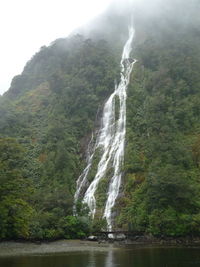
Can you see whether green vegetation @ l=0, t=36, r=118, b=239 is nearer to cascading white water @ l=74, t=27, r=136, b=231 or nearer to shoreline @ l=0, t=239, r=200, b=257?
shoreline @ l=0, t=239, r=200, b=257

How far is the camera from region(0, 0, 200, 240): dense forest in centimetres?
4456

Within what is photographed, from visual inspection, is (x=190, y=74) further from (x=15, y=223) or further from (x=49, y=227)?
(x=15, y=223)

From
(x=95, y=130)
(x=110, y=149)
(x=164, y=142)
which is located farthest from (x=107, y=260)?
(x=95, y=130)

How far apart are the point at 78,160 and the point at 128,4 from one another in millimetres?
115527

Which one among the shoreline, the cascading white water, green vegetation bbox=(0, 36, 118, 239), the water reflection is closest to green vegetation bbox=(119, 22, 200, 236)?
the cascading white water

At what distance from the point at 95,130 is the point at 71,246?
1632 inches

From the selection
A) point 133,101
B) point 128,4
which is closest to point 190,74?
point 133,101

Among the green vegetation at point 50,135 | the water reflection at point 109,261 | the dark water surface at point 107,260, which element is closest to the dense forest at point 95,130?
the green vegetation at point 50,135

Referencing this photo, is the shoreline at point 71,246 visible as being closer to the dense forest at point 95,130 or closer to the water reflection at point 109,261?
the dense forest at point 95,130

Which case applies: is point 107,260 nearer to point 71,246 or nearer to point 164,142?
point 71,246

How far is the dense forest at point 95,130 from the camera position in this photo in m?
44.6

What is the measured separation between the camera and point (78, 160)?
2753 inches

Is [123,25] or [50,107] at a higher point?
[123,25]

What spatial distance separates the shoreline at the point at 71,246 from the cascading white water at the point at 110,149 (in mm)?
8521
